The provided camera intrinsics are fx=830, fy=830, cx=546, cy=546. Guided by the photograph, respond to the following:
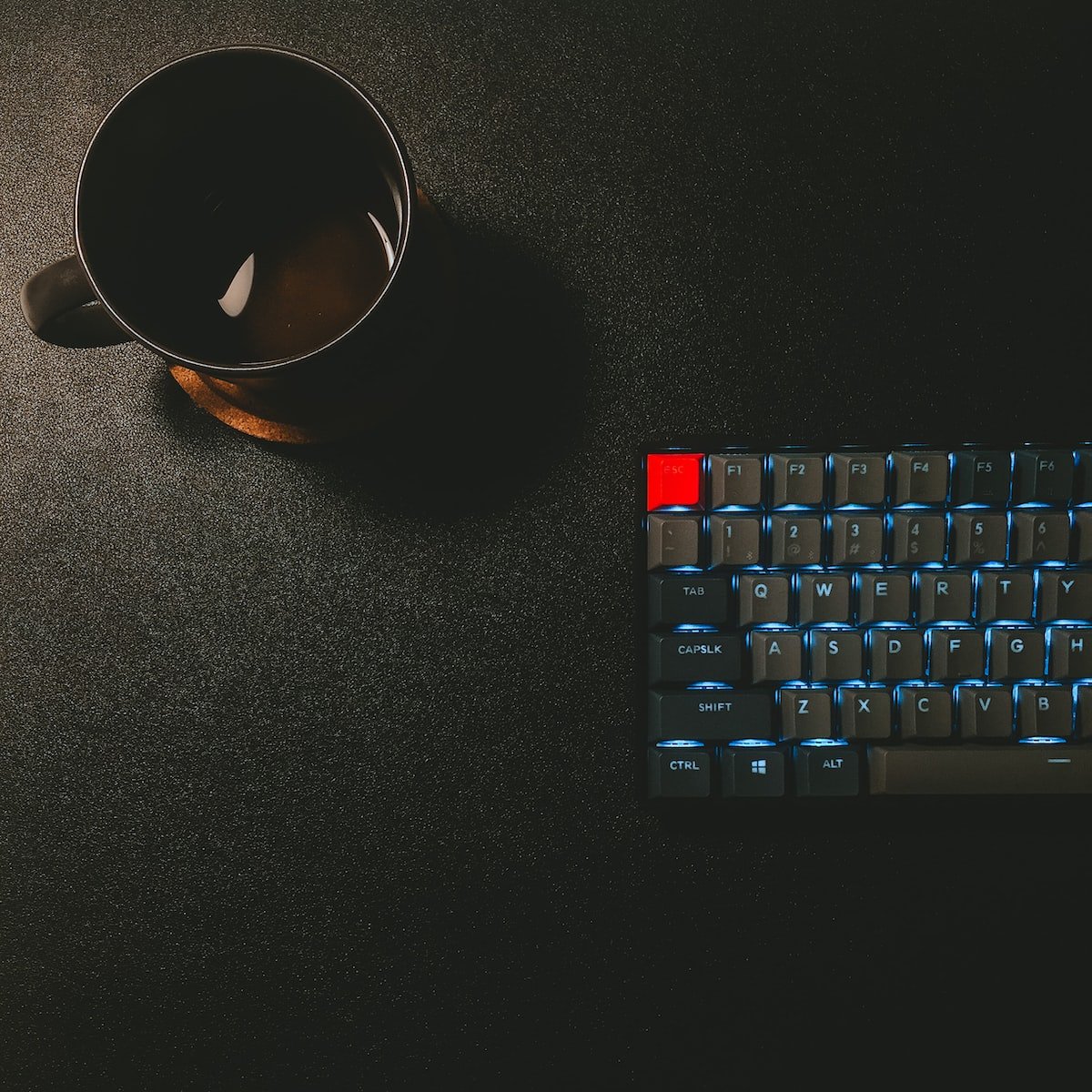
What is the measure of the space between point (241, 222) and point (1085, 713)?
23.3 inches

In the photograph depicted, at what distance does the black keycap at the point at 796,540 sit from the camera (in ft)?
1.63

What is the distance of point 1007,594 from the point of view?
499mm

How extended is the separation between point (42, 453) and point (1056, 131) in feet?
2.34

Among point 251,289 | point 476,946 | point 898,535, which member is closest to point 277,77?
point 251,289

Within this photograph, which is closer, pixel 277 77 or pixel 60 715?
pixel 277 77

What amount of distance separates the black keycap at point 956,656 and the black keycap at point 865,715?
0.12 ft

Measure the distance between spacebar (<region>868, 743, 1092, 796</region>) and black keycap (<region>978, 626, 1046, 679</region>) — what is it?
0.05 m

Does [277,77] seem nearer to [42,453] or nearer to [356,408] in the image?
[356,408]

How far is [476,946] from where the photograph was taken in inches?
21.5

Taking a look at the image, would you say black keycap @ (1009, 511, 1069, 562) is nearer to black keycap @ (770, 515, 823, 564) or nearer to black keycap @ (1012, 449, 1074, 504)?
black keycap @ (1012, 449, 1074, 504)

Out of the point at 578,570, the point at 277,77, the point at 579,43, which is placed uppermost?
the point at 579,43

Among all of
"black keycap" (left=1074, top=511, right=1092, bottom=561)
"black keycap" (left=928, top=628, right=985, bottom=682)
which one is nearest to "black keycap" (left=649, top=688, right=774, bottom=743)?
"black keycap" (left=928, top=628, right=985, bottom=682)

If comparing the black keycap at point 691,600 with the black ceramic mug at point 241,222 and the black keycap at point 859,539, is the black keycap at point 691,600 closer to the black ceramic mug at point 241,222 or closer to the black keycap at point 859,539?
the black keycap at point 859,539

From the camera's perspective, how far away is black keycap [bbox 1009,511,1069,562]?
0.49m
